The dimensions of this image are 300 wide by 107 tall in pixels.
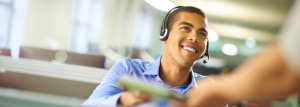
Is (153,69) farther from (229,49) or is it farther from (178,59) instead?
(229,49)

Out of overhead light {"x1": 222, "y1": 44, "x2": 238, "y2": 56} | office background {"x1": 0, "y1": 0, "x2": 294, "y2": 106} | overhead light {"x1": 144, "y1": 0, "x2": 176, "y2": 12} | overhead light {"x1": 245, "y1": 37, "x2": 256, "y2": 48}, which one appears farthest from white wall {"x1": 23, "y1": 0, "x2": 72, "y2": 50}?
overhead light {"x1": 245, "y1": 37, "x2": 256, "y2": 48}

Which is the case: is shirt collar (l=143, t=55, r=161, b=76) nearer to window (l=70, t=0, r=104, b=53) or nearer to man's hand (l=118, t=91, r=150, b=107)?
man's hand (l=118, t=91, r=150, b=107)

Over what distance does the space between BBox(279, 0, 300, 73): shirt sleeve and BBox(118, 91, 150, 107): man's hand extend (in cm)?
29

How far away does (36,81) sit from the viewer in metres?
1.17

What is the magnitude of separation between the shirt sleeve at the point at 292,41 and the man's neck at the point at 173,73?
0.81 metres

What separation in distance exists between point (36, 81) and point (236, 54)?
7.87 metres

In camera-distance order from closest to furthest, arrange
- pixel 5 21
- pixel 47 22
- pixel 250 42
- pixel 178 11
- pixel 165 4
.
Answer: pixel 178 11, pixel 5 21, pixel 165 4, pixel 47 22, pixel 250 42

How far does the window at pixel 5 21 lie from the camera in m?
4.91

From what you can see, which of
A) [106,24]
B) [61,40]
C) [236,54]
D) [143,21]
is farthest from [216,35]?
[61,40]

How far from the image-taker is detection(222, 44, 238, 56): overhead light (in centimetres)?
814

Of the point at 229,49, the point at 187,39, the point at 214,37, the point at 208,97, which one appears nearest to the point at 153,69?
the point at 187,39

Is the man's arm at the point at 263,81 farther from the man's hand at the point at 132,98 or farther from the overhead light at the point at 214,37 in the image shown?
the overhead light at the point at 214,37

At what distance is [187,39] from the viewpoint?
43.4 inches

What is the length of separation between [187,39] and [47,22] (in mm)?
5318
